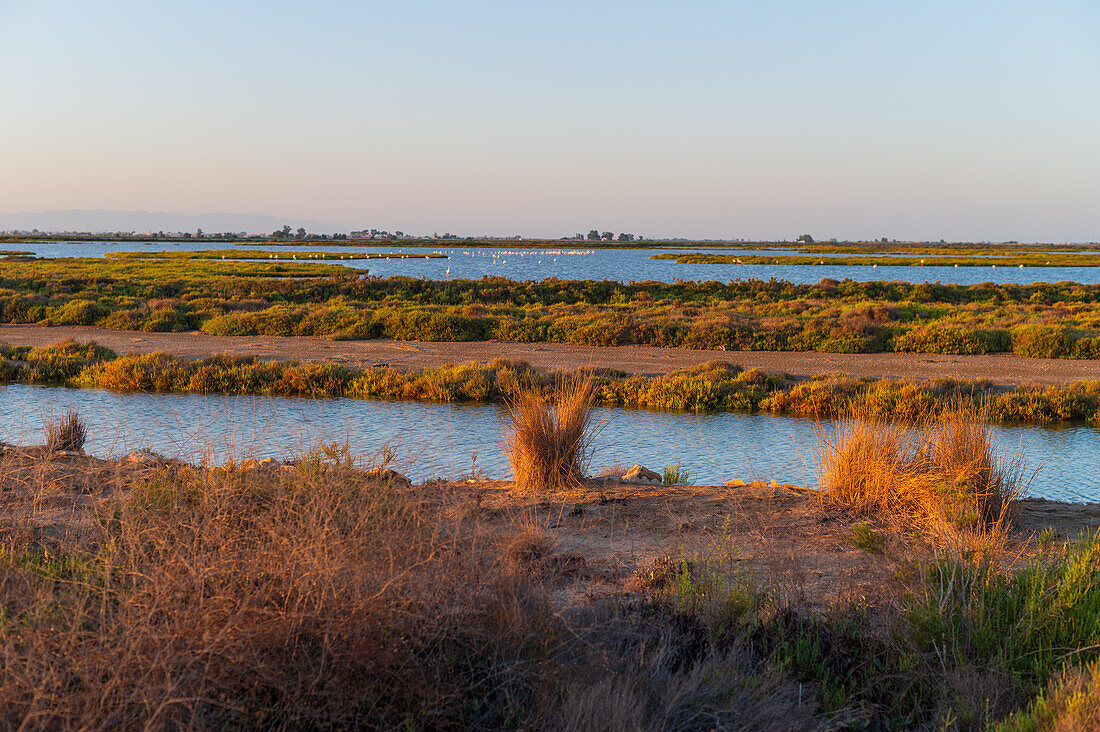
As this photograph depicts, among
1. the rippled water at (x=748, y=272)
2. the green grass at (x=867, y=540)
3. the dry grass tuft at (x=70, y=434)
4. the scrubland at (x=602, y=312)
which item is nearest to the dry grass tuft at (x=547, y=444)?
the green grass at (x=867, y=540)

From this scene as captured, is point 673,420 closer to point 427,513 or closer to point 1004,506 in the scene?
point 1004,506

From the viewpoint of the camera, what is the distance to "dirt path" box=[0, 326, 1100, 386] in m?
22.7

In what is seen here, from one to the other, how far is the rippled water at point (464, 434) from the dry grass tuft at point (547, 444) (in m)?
1.40

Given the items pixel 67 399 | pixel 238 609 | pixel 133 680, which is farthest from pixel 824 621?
pixel 67 399

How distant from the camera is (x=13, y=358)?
2422cm

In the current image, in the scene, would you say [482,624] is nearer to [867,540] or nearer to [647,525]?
[647,525]

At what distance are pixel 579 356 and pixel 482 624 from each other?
73.0ft

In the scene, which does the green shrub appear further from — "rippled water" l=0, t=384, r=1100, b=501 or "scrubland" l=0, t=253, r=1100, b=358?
"rippled water" l=0, t=384, r=1100, b=501

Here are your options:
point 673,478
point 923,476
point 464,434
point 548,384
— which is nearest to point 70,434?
point 464,434

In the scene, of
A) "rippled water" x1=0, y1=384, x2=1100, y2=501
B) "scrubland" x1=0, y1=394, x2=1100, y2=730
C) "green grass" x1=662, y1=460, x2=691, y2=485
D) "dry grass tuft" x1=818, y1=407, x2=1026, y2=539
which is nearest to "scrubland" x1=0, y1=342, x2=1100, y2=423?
"rippled water" x1=0, y1=384, x2=1100, y2=501

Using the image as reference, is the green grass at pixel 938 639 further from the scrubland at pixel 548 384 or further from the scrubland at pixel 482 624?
the scrubland at pixel 548 384

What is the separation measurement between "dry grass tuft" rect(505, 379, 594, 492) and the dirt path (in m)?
12.7

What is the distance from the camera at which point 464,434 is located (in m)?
15.0

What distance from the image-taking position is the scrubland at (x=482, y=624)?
10.2ft
